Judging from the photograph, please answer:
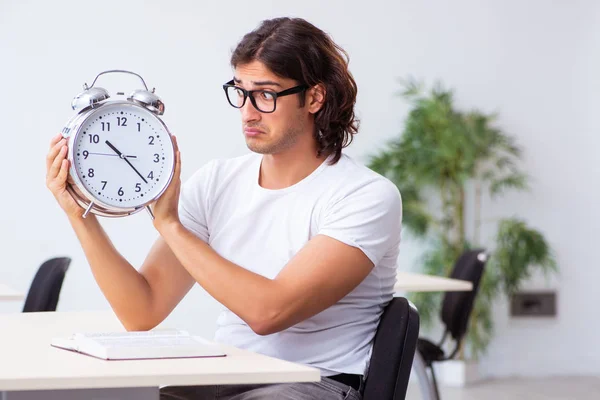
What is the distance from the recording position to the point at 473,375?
5.55 metres

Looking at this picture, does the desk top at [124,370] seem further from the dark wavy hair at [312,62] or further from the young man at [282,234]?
the dark wavy hair at [312,62]

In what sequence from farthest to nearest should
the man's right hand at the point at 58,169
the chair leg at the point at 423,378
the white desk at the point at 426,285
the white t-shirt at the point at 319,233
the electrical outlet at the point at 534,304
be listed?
the electrical outlet at the point at 534,304 < the chair leg at the point at 423,378 < the white desk at the point at 426,285 < the white t-shirt at the point at 319,233 < the man's right hand at the point at 58,169

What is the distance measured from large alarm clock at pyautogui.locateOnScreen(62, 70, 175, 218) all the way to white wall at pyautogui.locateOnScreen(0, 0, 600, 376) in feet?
10.8

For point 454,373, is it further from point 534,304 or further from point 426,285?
point 426,285

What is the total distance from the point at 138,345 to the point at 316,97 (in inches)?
32.3

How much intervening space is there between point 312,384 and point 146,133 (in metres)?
0.58

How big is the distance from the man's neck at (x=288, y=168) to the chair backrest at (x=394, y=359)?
1.35ft

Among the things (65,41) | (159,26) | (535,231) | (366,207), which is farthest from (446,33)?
(366,207)

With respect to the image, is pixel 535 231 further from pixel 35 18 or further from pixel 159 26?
pixel 35 18

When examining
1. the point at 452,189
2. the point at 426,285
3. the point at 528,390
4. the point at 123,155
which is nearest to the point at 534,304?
the point at 528,390

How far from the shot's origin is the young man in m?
1.88

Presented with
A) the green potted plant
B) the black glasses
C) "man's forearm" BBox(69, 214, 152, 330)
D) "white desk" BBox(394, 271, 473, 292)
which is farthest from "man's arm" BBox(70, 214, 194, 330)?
the green potted plant

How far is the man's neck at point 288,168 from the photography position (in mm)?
2176

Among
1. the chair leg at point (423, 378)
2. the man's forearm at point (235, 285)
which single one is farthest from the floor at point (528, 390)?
the man's forearm at point (235, 285)
